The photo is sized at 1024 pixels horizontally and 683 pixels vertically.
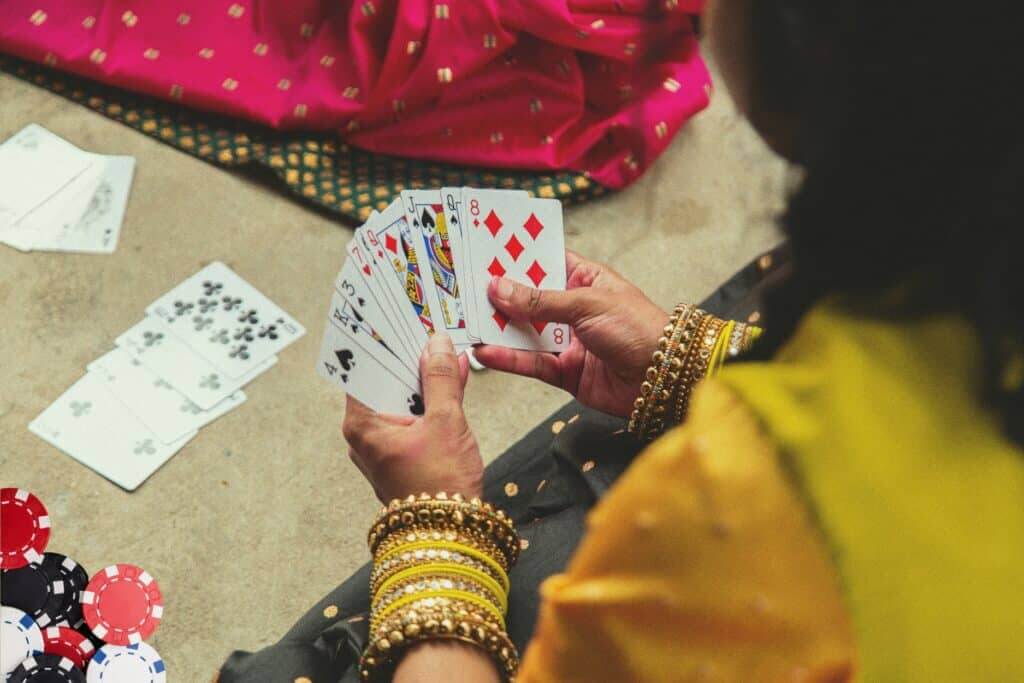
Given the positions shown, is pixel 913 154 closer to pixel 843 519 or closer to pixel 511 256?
pixel 843 519

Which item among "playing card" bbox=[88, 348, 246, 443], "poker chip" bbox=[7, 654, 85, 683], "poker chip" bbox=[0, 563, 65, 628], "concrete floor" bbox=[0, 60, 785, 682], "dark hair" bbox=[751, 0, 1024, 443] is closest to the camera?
"dark hair" bbox=[751, 0, 1024, 443]

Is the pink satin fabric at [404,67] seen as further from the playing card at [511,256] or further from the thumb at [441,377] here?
the thumb at [441,377]

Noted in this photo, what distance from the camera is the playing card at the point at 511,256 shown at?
165 centimetres

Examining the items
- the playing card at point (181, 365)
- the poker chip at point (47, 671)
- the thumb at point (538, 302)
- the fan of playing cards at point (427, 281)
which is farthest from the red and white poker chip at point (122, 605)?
the thumb at point (538, 302)

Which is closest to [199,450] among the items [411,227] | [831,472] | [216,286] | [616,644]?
[216,286]

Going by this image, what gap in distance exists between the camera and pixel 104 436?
2.10m

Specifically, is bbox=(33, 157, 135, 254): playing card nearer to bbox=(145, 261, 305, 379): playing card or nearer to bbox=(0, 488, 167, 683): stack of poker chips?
bbox=(145, 261, 305, 379): playing card

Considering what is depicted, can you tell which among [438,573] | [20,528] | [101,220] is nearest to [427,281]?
[438,573]

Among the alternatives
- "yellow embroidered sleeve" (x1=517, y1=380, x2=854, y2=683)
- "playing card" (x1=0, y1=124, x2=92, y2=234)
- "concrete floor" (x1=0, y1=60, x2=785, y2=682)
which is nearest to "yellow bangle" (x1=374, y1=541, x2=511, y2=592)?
"yellow embroidered sleeve" (x1=517, y1=380, x2=854, y2=683)

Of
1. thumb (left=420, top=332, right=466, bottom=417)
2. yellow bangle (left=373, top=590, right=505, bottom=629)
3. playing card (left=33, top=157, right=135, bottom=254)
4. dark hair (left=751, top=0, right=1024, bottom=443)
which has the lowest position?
playing card (left=33, top=157, right=135, bottom=254)

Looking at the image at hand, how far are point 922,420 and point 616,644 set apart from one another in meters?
0.27

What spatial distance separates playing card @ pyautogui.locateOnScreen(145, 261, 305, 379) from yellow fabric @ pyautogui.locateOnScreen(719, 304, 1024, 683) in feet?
5.49

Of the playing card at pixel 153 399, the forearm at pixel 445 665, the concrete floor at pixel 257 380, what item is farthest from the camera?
the playing card at pixel 153 399

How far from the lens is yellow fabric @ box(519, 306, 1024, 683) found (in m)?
0.71
